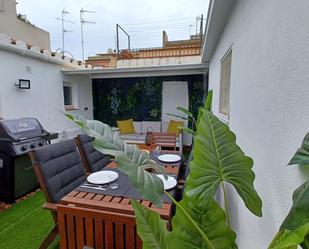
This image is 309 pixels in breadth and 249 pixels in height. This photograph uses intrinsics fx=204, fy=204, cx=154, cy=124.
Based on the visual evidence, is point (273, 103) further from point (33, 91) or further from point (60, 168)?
point (33, 91)

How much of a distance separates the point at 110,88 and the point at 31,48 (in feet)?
11.2

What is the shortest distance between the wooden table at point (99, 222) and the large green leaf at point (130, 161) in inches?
33.7

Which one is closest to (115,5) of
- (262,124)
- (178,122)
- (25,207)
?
(178,122)

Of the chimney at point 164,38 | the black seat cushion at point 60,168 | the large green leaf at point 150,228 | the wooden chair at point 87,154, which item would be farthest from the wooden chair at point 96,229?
the chimney at point 164,38

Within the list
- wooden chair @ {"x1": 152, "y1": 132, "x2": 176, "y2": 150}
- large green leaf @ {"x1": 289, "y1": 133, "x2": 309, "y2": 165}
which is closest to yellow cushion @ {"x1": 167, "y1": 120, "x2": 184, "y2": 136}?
wooden chair @ {"x1": 152, "y1": 132, "x2": 176, "y2": 150}

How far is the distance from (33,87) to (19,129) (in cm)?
218

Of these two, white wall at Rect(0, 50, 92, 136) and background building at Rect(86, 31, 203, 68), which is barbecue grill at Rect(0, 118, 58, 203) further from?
background building at Rect(86, 31, 203, 68)

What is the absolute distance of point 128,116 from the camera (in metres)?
8.03

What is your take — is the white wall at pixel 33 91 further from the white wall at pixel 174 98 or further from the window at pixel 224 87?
the window at pixel 224 87

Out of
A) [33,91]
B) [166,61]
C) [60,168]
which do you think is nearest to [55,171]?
[60,168]

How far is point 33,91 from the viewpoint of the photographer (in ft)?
17.4

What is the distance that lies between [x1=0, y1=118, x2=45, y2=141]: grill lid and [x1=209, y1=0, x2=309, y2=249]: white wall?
351 cm

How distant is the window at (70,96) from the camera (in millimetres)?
7141

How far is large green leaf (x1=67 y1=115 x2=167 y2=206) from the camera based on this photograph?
2.30 feet
